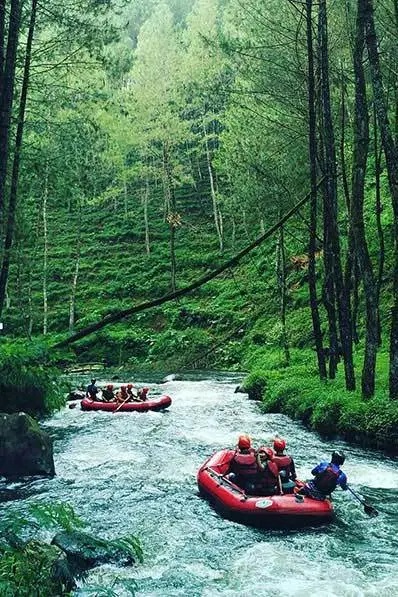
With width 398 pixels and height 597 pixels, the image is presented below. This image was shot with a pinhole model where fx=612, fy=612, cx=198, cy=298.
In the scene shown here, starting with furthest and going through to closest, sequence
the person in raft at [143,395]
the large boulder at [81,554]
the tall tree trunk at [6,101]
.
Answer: the person in raft at [143,395] → the large boulder at [81,554] → the tall tree trunk at [6,101]

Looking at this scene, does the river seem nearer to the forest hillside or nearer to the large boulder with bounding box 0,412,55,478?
the large boulder with bounding box 0,412,55,478

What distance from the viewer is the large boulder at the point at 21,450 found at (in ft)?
35.6

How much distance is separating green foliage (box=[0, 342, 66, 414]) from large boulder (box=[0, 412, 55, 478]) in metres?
1.12

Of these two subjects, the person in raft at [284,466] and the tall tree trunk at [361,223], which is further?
the tall tree trunk at [361,223]

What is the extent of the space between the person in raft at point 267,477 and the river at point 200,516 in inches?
29.0

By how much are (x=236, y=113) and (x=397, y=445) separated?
20.4 m

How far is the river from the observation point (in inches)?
274

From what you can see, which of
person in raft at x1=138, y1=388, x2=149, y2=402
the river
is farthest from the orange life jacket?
person in raft at x1=138, y1=388, x2=149, y2=402

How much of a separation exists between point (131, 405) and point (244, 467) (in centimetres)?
816

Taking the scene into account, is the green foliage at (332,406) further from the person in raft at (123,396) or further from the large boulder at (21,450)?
the large boulder at (21,450)

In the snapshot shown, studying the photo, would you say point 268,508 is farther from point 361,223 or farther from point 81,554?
point 361,223

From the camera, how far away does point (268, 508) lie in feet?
28.7

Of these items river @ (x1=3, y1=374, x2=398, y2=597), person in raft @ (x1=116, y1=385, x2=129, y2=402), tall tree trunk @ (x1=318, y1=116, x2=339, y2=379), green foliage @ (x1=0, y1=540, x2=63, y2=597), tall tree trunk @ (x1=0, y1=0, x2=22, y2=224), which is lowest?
river @ (x1=3, y1=374, x2=398, y2=597)

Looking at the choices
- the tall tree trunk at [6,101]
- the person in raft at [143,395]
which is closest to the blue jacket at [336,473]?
the tall tree trunk at [6,101]
